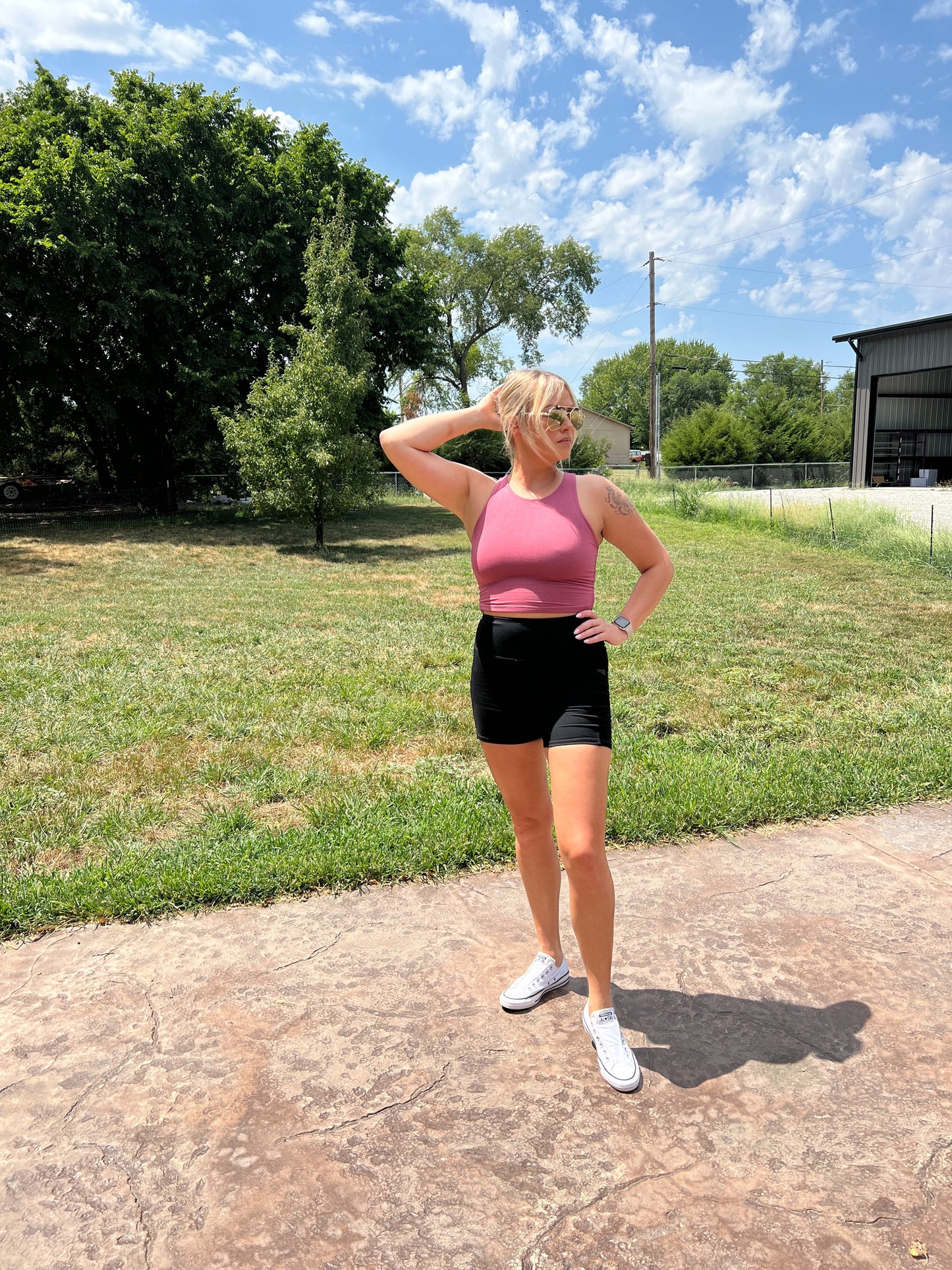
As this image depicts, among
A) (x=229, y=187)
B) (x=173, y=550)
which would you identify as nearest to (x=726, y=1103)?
(x=173, y=550)

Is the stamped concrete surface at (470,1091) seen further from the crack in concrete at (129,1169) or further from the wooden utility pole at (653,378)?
the wooden utility pole at (653,378)

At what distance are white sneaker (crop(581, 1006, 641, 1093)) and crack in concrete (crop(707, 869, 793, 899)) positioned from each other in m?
1.11

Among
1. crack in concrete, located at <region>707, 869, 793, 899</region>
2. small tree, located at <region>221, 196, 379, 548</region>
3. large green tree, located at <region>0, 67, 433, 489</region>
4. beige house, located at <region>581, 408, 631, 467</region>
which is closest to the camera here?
crack in concrete, located at <region>707, 869, 793, 899</region>

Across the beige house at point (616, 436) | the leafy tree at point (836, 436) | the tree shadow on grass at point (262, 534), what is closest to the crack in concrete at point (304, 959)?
the tree shadow on grass at point (262, 534)

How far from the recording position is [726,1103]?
7.38 ft

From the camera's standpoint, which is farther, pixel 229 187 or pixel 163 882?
pixel 229 187

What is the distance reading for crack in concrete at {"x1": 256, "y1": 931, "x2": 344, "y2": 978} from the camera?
2.89 meters

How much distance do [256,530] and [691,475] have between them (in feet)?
68.0

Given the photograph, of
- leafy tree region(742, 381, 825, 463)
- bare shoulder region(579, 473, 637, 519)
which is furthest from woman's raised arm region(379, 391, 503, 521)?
leafy tree region(742, 381, 825, 463)

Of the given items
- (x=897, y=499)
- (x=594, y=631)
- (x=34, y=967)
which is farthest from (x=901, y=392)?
(x=34, y=967)

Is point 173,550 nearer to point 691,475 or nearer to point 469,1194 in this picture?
point 469,1194

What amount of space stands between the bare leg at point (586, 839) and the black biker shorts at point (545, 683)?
0.06 meters

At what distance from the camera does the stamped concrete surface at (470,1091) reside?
186 centimetres

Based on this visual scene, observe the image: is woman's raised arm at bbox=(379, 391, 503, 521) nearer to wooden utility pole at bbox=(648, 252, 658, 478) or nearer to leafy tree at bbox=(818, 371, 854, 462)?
wooden utility pole at bbox=(648, 252, 658, 478)
